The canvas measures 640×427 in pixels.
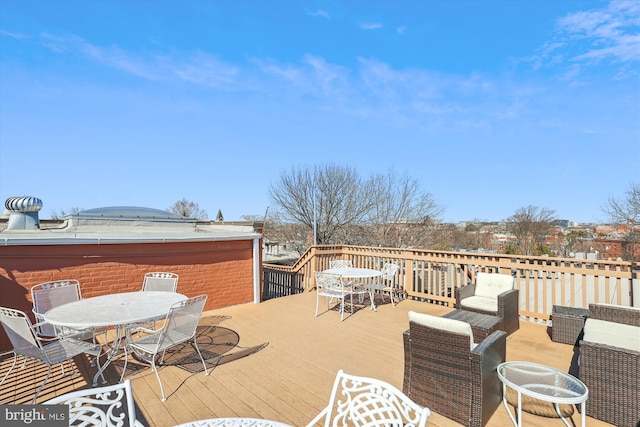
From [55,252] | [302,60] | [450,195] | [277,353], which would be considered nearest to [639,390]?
[277,353]

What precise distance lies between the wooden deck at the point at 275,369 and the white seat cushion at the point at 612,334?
1.64 feet

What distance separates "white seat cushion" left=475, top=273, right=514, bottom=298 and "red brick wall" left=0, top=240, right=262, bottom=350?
13.9 ft

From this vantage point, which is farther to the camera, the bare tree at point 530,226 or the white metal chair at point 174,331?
the bare tree at point 530,226

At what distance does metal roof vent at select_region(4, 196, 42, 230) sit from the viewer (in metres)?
4.77

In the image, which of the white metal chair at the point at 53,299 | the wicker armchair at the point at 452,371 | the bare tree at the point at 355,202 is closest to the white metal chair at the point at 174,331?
the white metal chair at the point at 53,299

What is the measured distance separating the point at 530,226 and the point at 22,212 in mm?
21464

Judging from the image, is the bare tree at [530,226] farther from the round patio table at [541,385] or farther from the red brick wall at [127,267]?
the round patio table at [541,385]

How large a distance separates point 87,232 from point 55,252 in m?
0.57

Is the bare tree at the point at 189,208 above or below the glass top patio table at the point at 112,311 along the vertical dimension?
above

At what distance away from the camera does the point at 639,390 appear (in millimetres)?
2297

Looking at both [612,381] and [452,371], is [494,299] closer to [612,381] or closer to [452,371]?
[612,381]

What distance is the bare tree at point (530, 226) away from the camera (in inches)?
663

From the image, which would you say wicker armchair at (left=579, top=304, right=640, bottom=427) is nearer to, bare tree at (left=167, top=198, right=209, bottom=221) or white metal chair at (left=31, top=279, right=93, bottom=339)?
white metal chair at (left=31, top=279, right=93, bottom=339)

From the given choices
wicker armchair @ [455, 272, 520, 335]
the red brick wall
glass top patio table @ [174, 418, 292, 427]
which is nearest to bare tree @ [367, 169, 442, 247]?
the red brick wall
